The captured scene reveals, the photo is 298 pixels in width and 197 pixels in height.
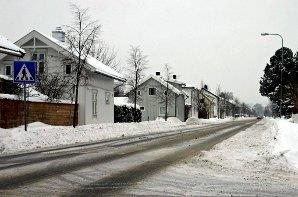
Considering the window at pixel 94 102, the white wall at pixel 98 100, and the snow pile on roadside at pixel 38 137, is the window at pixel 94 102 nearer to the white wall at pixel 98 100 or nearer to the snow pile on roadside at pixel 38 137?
the white wall at pixel 98 100

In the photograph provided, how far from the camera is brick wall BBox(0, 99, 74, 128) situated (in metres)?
22.0

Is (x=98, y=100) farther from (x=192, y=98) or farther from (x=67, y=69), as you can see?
(x=192, y=98)

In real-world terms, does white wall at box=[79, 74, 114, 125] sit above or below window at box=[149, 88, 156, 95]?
below

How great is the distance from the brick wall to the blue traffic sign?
398 cm

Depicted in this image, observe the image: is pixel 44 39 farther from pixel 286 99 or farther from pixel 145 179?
pixel 286 99

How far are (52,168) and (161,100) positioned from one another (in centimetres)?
6687

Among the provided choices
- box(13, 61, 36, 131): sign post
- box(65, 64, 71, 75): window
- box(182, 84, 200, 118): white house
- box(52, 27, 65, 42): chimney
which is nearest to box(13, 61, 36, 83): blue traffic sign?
box(13, 61, 36, 131): sign post

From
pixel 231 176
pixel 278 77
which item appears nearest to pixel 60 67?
pixel 231 176

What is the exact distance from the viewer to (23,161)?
1180cm

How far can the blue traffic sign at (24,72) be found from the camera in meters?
18.1

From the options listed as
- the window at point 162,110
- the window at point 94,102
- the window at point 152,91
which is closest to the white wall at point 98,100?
the window at point 94,102

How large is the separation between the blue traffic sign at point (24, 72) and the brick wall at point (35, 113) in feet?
13.1

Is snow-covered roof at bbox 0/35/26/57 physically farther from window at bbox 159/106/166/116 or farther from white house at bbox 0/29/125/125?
window at bbox 159/106/166/116

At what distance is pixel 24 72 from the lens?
1822 cm
